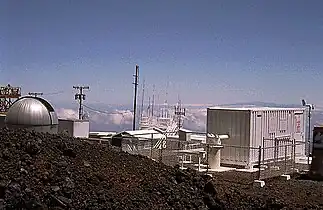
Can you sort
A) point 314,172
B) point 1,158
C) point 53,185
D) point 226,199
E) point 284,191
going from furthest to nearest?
point 314,172
point 284,191
point 226,199
point 1,158
point 53,185

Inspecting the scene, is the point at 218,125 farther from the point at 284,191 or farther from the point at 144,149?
the point at 284,191

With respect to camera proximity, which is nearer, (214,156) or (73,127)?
(214,156)

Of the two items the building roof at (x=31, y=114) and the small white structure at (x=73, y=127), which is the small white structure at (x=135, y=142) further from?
the small white structure at (x=73, y=127)

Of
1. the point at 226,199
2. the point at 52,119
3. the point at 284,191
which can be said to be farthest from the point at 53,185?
the point at 52,119

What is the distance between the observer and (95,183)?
12359 millimetres

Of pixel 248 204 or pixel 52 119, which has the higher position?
pixel 52 119

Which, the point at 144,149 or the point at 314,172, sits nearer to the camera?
the point at 314,172

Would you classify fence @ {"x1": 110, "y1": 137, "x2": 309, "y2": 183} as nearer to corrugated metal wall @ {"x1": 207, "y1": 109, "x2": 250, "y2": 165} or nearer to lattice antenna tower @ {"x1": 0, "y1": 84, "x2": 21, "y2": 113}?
corrugated metal wall @ {"x1": 207, "y1": 109, "x2": 250, "y2": 165}

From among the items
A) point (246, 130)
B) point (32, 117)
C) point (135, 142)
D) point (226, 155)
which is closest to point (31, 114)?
point (32, 117)

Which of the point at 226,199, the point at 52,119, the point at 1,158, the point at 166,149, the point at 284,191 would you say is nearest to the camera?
the point at 1,158

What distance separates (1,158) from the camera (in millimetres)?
12391

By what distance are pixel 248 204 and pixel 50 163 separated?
595 cm

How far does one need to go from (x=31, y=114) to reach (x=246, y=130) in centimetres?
1031

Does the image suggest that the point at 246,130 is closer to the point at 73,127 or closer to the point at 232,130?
the point at 232,130
